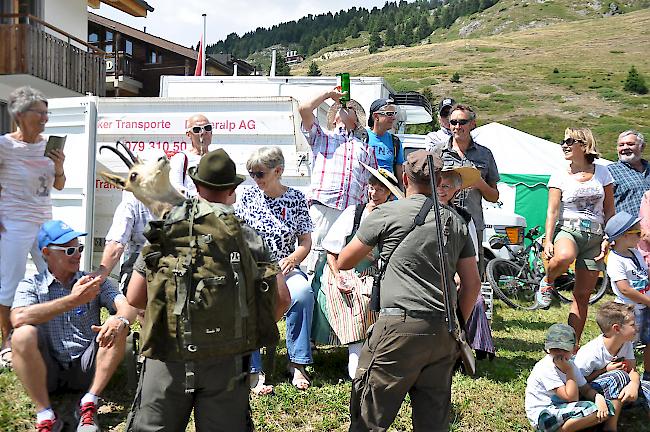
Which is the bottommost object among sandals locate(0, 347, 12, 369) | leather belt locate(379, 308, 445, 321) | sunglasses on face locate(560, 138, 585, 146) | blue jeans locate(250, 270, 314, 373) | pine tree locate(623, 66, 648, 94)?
sandals locate(0, 347, 12, 369)

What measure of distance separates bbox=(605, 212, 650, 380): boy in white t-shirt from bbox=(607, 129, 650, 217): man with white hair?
112 centimetres

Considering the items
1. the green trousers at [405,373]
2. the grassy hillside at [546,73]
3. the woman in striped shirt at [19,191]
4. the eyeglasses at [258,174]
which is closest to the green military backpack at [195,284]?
the green trousers at [405,373]

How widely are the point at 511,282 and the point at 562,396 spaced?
18.0 feet

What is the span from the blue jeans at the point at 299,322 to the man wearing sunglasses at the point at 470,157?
146 centimetres

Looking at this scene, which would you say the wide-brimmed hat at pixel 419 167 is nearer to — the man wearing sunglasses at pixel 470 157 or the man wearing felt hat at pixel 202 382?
the man wearing felt hat at pixel 202 382

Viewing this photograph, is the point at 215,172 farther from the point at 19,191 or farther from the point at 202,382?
the point at 19,191

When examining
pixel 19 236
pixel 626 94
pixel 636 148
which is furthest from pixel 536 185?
pixel 626 94

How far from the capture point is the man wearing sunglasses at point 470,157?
212 inches

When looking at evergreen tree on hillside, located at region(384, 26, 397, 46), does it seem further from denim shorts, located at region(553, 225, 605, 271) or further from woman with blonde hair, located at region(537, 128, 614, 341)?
denim shorts, located at region(553, 225, 605, 271)

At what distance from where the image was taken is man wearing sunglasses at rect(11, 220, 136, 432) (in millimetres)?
3777

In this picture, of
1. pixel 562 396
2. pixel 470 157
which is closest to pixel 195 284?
pixel 562 396

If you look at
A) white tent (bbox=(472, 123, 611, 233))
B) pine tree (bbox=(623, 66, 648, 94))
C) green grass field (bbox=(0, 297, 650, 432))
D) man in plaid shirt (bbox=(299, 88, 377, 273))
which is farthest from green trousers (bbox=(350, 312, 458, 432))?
pine tree (bbox=(623, 66, 648, 94))

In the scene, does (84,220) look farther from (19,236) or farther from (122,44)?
(122,44)

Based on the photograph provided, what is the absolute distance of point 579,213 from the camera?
5.21m
